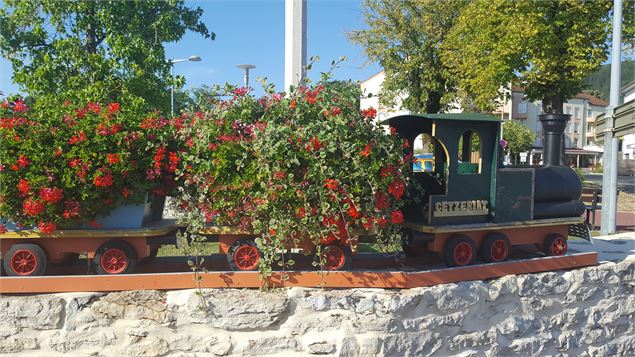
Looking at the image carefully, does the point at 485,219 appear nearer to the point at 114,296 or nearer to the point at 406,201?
the point at 406,201

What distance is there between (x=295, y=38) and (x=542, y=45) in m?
12.9

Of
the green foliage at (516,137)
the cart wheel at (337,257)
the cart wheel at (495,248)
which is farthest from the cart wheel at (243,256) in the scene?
the green foliage at (516,137)

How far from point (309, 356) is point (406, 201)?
4.51 ft

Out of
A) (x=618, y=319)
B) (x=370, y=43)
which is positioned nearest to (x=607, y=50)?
(x=370, y=43)

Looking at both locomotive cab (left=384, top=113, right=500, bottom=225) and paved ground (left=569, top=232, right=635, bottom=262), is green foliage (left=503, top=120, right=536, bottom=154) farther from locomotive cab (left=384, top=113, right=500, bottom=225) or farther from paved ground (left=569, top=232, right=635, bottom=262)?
locomotive cab (left=384, top=113, right=500, bottom=225)

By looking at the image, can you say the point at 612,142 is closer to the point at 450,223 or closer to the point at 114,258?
the point at 450,223

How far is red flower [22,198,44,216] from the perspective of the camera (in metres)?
3.12

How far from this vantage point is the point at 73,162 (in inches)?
124

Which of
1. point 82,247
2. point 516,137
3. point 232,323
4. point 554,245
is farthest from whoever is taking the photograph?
point 516,137

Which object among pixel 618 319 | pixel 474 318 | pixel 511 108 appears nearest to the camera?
pixel 474 318

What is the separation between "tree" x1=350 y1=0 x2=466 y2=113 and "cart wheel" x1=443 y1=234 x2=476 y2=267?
62.5 ft

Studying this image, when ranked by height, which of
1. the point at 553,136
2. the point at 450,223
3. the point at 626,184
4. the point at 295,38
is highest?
the point at 295,38

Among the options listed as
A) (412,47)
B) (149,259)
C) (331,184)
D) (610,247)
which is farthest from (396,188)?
(412,47)

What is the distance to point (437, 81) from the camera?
2386cm
